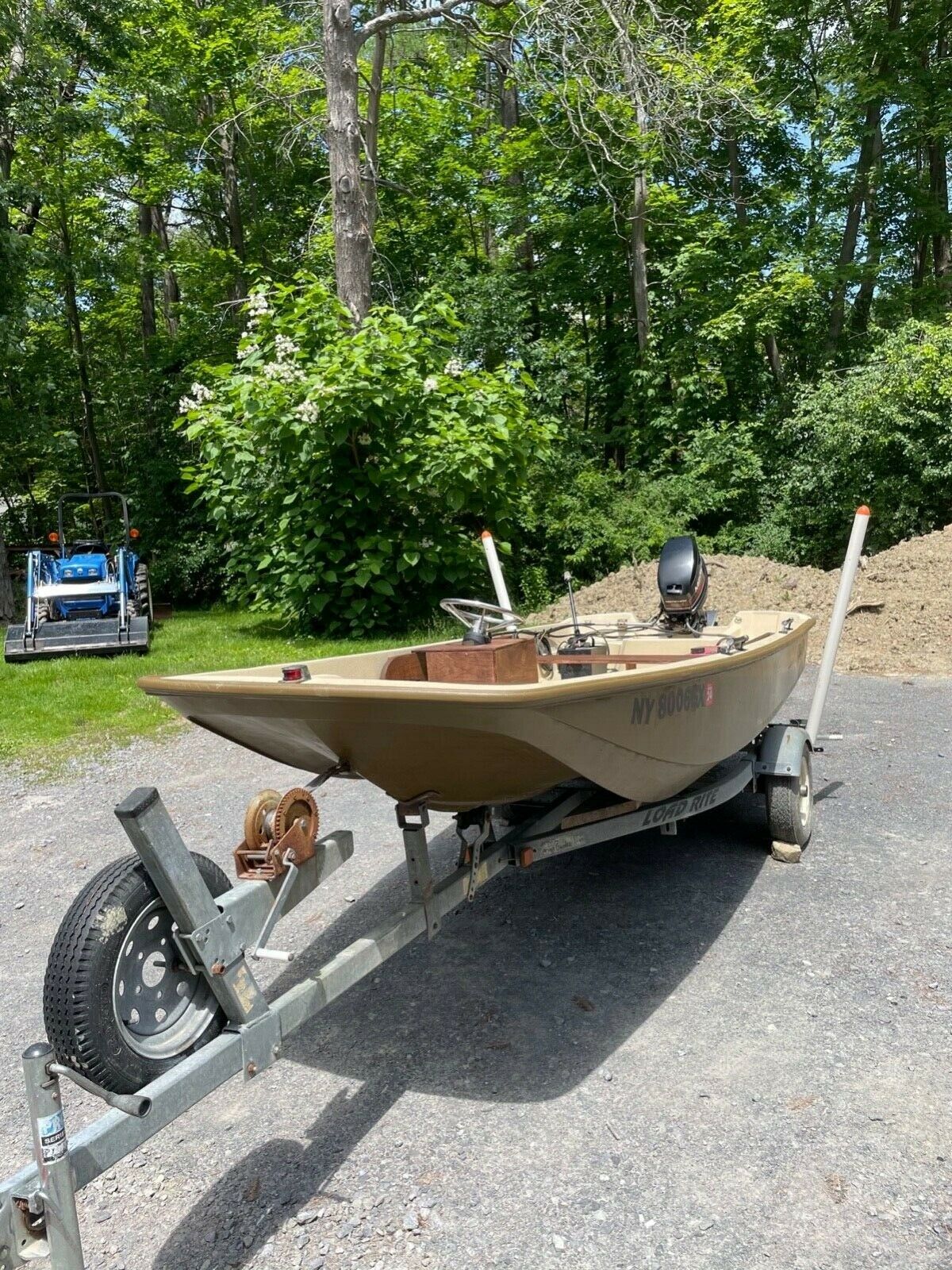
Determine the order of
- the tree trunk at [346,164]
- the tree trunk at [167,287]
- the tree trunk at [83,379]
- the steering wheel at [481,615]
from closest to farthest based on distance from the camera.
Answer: the steering wheel at [481,615], the tree trunk at [346,164], the tree trunk at [83,379], the tree trunk at [167,287]

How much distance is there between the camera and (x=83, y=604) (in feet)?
38.5

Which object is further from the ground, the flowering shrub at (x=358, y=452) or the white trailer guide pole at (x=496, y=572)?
the flowering shrub at (x=358, y=452)

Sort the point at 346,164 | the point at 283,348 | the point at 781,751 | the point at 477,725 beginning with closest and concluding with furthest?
the point at 477,725 → the point at 781,751 → the point at 283,348 → the point at 346,164

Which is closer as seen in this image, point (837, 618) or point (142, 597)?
point (837, 618)

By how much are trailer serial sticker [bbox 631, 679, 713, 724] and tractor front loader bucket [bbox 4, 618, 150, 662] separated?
826 cm

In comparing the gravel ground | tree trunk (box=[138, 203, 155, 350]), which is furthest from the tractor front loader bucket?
tree trunk (box=[138, 203, 155, 350])

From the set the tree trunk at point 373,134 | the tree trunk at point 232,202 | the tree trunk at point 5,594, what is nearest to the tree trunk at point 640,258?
the tree trunk at point 373,134

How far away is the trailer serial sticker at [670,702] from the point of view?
9.53 ft

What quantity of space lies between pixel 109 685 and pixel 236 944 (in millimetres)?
6931

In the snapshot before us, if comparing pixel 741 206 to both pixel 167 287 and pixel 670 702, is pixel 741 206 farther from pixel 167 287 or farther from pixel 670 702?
pixel 670 702

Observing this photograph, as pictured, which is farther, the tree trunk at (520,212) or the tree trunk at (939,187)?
the tree trunk at (520,212)

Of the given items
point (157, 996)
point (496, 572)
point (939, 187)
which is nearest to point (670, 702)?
point (157, 996)

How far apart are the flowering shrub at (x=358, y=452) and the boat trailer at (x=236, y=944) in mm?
6777

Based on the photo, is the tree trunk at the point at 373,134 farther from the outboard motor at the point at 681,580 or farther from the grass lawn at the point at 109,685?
the outboard motor at the point at 681,580
